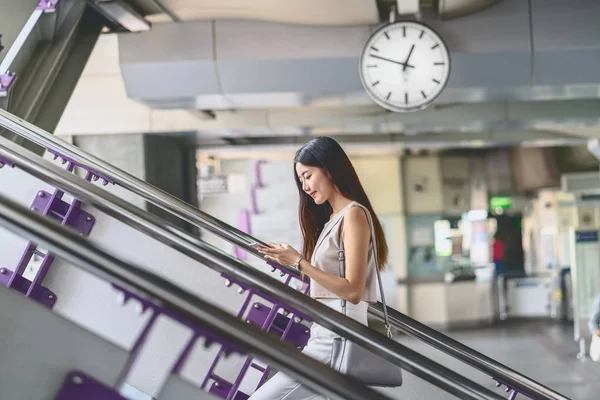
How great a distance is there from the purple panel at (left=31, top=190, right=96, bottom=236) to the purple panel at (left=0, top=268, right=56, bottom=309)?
12.1 inches

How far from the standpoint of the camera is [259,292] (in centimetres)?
249

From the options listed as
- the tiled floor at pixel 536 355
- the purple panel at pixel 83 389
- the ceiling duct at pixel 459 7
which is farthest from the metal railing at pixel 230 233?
the tiled floor at pixel 536 355

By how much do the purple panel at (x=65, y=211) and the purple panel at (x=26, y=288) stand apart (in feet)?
1.01

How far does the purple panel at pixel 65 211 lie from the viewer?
3590 mm

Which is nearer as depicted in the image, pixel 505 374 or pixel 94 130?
pixel 505 374

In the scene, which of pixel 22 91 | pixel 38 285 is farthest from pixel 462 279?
pixel 38 285

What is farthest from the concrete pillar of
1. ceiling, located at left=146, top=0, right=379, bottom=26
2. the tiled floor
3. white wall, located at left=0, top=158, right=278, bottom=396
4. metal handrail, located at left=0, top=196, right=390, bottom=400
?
metal handrail, located at left=0, top=196, right=390, bottom=400

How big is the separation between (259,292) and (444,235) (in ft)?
58.2

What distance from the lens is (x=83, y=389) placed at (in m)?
1.93

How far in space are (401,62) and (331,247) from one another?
409 cm

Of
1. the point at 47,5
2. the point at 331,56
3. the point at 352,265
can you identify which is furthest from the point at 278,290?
the point at 331,56

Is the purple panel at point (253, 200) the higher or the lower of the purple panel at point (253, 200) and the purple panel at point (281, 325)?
the higher

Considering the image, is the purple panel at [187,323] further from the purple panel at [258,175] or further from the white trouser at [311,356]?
the purple panel at [258,175]

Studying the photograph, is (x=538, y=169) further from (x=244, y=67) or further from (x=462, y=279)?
(x=244, y=67)
